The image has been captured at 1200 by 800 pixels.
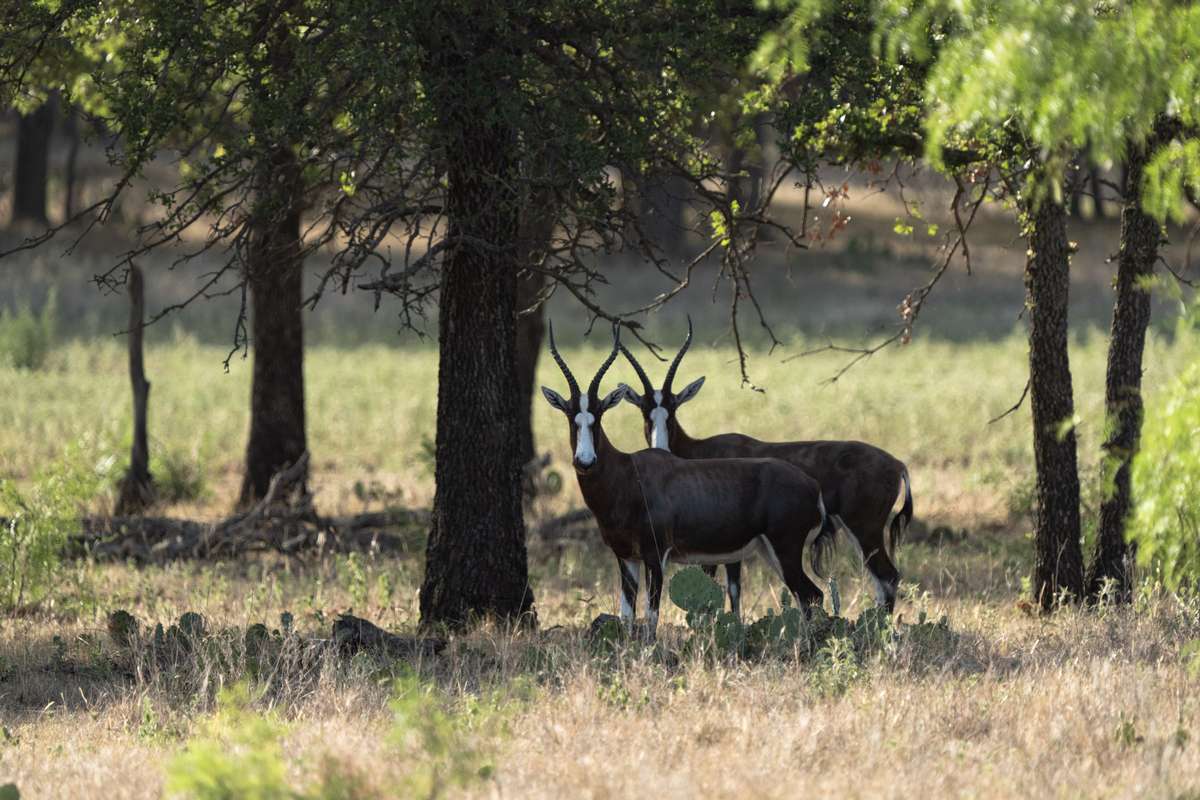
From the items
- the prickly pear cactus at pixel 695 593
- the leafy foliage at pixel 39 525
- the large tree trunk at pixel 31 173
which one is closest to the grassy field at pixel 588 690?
the prickly pear cactus at pixel 695 593

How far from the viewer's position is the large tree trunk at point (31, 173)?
2050 inches

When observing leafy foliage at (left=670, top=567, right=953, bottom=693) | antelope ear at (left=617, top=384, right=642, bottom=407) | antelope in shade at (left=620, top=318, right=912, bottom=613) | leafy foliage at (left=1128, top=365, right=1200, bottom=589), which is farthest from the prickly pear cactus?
leafy foliage at (left=1128, top=365, right=1200, bottom=589)

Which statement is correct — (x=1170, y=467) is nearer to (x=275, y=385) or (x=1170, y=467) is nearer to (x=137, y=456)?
(x=275, y=385)

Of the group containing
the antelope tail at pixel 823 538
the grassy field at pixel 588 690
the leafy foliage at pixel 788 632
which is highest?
the antelope tail at pixel 823 538

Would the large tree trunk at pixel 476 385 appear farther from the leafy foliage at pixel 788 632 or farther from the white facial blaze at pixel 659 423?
the white facial blaze at pixel 659 423

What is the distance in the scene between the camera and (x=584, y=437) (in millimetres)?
11750

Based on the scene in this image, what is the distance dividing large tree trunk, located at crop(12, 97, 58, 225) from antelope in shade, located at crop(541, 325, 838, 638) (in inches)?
1758

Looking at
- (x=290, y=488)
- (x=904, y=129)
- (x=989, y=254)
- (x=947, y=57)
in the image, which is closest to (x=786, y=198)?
(x=989, y=254)

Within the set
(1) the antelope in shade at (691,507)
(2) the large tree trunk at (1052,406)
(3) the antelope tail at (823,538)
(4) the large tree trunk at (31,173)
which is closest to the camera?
(2) the large tree trunk at (1052,406)

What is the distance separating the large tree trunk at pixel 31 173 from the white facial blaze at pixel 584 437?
44.6 m

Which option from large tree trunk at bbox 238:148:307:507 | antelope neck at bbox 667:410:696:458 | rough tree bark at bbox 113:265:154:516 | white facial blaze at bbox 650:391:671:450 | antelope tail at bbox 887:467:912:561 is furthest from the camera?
rough tree bark at bbox 113:265:154:516

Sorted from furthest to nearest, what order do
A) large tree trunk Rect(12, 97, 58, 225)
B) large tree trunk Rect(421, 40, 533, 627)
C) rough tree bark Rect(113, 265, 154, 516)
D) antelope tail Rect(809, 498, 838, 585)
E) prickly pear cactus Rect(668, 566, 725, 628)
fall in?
large tree trunk Rect(12, 97, 58, 225), rough tree bark Rect(113, 265, 154, 516), antelope tail Rect(809, 498, 838, 585), large tree trunk Rect(421, 40, 533, 627), prickly pear cactus Rect(668, 566, 725, 628)

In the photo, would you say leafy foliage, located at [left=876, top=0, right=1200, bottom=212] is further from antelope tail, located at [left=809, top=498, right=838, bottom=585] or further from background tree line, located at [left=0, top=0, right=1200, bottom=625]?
antelope tail, located at [left=809, top=498, right=838, bottom=585]

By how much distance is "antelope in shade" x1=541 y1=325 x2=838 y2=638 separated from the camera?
1184 centimetres
